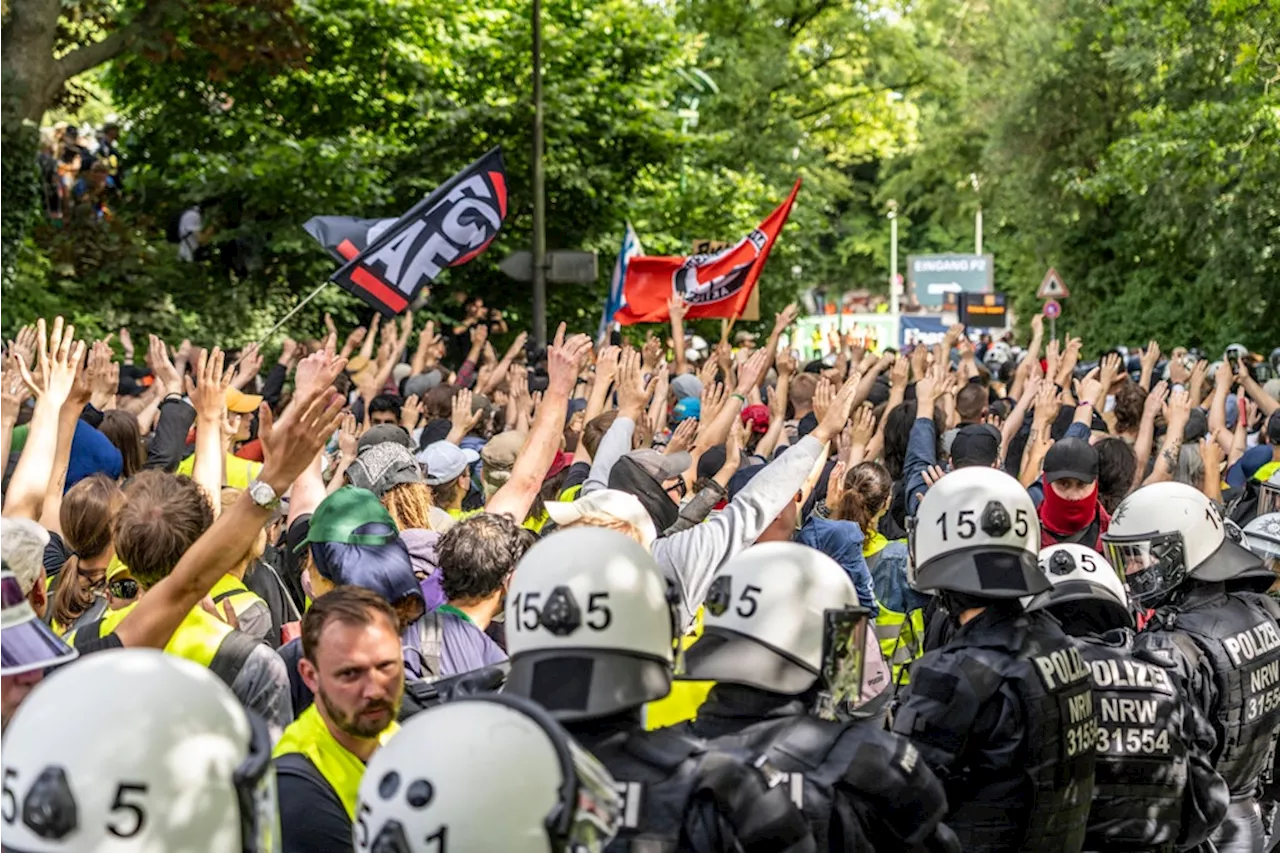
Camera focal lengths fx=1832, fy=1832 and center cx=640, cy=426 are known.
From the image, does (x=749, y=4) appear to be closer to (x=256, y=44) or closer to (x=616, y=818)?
(x=256, y=44)

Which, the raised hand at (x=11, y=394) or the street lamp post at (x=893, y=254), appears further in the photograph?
the street lamp post at (x=893, y=254)

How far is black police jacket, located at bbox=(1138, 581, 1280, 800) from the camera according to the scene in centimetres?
559

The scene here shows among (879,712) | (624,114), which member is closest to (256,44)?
(624,114)

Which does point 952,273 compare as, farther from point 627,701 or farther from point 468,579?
point 627,701

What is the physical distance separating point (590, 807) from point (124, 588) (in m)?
2.61

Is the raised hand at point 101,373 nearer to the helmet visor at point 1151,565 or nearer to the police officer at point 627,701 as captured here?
the helmet visor at point 1151,565

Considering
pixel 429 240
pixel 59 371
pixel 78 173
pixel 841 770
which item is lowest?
pixel 841 770

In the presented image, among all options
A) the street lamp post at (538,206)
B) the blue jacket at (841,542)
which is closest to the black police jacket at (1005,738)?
the blue jacket at (841,542)

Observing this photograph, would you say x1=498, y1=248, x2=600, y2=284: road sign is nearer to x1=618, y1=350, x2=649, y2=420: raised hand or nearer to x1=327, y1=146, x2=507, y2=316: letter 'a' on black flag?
x1=327, y1=146, x2=507, y2=316: letter 'a' on black flag

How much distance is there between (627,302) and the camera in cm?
1842

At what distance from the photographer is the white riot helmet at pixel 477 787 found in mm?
2764

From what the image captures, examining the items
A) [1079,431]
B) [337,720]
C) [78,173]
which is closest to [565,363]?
[337,720]

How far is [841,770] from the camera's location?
12.5 ft

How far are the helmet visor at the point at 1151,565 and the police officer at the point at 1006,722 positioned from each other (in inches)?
43.8
